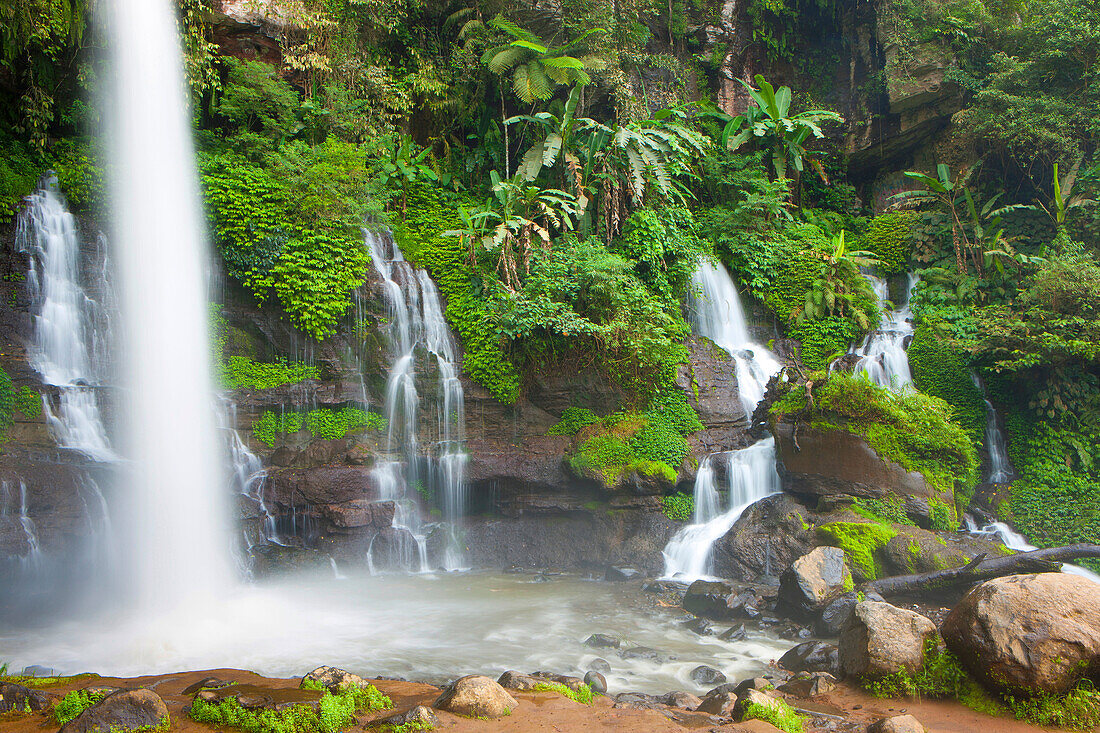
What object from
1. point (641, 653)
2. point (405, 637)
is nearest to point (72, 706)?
point (405, 637)

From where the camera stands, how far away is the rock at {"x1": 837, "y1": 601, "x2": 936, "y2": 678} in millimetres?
5730

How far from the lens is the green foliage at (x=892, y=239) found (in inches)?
678

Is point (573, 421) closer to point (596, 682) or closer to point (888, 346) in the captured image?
point (596, 682)

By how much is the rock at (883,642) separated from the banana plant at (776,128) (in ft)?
46.2

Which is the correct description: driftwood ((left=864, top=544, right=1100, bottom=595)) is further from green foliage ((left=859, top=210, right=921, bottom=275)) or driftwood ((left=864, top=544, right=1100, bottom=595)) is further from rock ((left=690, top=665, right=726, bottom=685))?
green foliage ((left=859, top=210, right=921, bottom=275))

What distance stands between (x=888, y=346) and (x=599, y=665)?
10769 mm

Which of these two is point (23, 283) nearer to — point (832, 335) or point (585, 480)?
point (585, 480)

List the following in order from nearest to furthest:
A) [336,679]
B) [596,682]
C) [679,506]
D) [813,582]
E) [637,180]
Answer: [336,679] → [596,682] → [813,582] → [679,506] → [637,180]

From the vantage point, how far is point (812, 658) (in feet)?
22.1

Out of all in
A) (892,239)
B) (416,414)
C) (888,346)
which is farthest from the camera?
(892,239)

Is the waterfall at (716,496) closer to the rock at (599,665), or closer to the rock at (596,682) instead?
the rock at (599,665)

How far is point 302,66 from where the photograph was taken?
15109 mm

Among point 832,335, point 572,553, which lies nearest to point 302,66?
point 572,553

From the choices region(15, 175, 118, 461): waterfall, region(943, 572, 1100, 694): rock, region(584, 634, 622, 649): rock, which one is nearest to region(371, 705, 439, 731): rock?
region(584, 634, 622, 649): rock
